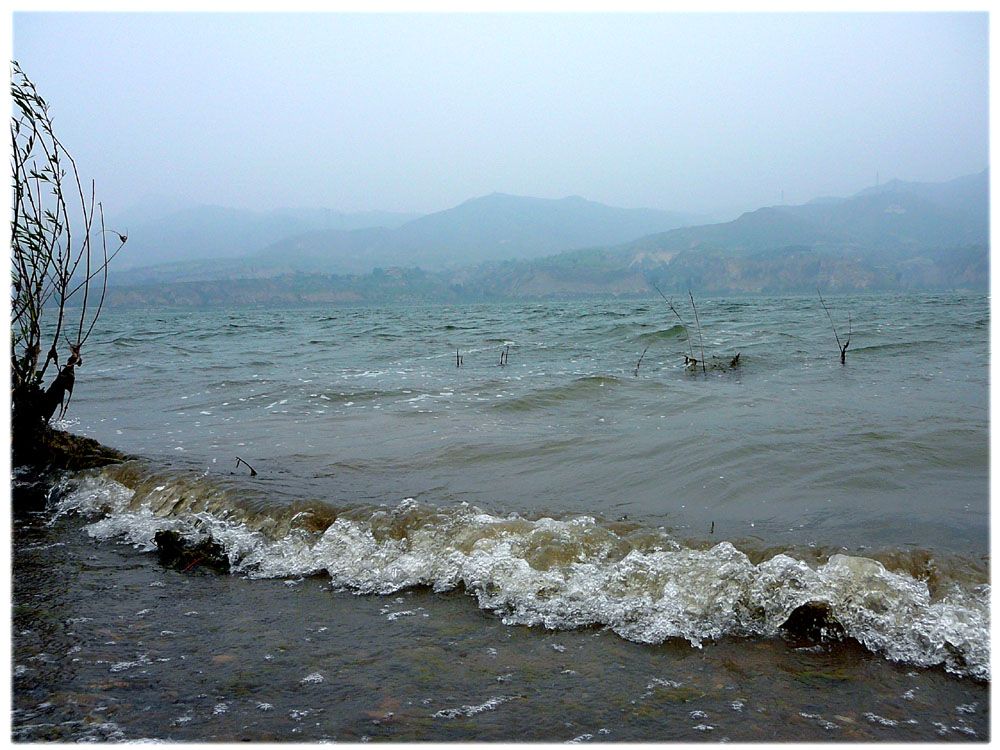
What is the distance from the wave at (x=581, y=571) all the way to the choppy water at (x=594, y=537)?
0.05 ft

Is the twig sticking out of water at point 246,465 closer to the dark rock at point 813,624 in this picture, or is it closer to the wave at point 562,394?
the wave at point 562,394

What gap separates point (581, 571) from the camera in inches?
145

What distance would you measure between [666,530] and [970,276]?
6819 cm

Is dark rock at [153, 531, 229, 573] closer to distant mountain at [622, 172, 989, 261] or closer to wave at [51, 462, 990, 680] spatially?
wave at [51, 462, 990, 680]

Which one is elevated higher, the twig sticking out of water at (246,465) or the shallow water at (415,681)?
the twig sticking out of water at (246,465)

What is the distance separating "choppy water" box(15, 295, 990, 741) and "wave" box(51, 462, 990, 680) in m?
0.02

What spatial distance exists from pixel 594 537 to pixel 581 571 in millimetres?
410

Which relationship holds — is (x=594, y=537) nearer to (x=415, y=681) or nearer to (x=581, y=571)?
(x=581, y=571)

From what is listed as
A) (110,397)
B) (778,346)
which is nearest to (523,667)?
(110,397)

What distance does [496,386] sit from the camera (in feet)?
35.8

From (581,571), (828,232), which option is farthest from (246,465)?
(828,232)

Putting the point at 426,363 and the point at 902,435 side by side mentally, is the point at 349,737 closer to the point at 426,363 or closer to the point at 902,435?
the point at 902,435

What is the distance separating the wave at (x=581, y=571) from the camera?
10.2 feet

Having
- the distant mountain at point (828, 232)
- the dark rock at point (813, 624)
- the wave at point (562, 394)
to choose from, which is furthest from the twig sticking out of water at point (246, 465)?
the distant mountain at point (828, 232)
